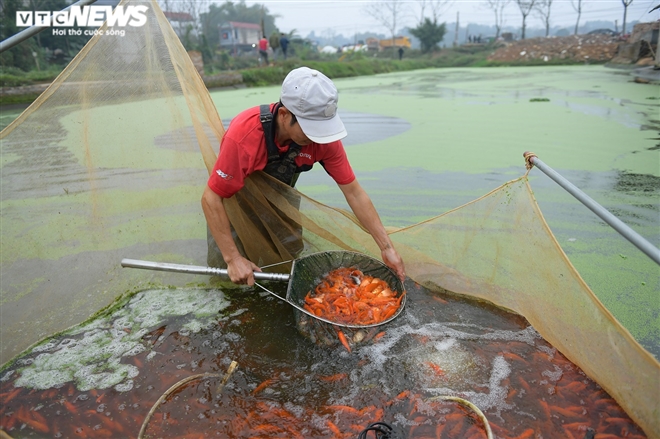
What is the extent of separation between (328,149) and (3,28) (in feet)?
55.1

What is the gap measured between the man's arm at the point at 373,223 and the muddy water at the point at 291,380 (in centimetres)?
39

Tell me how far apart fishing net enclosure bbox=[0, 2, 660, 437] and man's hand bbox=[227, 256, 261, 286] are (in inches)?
17.9

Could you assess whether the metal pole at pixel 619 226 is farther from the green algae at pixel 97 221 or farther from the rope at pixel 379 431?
the green algae at pixel 97 221

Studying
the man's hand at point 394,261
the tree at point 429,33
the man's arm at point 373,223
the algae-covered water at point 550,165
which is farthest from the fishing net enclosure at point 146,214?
the tree at point 429,33

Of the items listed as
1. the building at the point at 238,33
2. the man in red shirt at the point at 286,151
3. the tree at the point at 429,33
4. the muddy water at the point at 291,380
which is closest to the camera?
the muddy water at the point at 291,380

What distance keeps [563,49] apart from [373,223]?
1162 inches

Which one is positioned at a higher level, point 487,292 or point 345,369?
point 487,292

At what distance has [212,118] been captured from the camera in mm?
2684

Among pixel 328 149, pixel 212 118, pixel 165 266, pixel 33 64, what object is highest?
pixel 33 64

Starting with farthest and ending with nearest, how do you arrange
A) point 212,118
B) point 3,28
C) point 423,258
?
point 3,28, point 423,258, point 212,118

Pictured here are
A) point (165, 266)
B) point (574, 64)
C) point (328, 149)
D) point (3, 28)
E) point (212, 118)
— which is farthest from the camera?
point (574, 64)

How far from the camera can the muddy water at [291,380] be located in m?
1.94

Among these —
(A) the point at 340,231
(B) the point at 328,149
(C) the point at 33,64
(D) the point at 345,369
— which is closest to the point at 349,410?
(D) the point at 345,369

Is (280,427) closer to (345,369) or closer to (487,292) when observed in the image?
(345,369)
